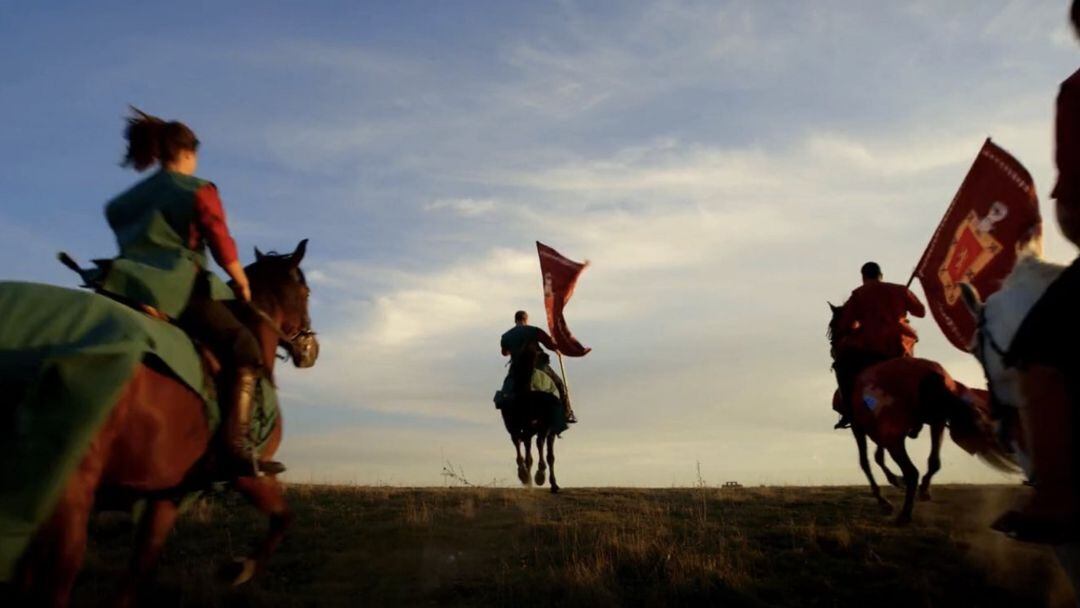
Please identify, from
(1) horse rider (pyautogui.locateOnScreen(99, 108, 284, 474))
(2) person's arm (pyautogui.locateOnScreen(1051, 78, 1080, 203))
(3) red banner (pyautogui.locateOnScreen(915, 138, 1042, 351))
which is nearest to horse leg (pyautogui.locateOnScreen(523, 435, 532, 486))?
(3) red banner (pyautogui.locateOnScreen(915, 138, 1042, 351))

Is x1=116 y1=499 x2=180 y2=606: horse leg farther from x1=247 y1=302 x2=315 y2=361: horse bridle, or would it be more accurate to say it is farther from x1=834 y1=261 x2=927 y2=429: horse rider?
x1=834 y1=261 x2=927 y2=429: horse rider

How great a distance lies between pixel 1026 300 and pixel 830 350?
9000 millimetres

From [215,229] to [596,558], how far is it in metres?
4.79

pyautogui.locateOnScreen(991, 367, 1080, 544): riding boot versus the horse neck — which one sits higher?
the horse neck

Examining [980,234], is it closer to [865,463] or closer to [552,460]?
[865,463]

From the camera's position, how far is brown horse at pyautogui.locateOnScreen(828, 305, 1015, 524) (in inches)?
396

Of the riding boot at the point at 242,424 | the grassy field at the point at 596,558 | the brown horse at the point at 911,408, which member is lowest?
the grassy field at the point at 596,558

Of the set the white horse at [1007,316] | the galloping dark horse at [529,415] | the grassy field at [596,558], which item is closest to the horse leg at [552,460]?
the galloping dark horse at [529,415]

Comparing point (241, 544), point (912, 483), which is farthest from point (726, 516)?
point (241, 544)

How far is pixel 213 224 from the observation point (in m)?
5.82

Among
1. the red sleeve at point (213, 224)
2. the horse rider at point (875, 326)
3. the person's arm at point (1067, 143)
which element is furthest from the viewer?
the horse rider at point (875, 326)

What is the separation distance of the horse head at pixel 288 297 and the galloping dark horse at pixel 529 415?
27.3ft

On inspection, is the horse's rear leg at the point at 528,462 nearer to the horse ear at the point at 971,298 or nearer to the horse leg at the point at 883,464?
the horse leg at the point at 883,464

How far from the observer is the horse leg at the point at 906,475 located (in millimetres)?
10516
